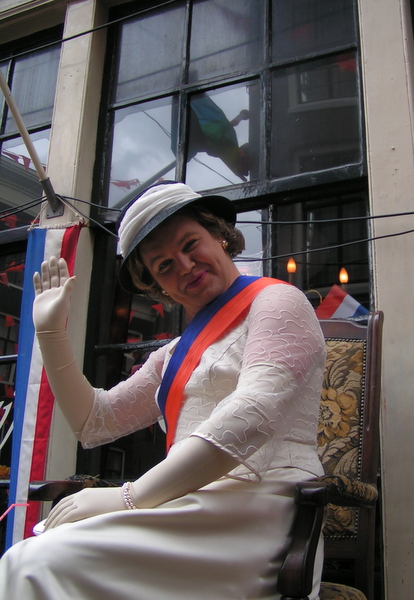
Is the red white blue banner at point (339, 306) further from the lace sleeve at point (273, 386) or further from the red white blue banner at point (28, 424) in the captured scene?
the red white blue banner at point (28, 424)

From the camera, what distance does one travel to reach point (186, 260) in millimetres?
1751

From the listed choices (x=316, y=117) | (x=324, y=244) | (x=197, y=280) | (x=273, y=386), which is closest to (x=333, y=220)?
(x=324, y=244)

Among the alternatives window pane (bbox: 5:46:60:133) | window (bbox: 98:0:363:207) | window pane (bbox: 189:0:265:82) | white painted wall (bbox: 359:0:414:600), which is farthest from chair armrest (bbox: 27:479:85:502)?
window pane (bbox: 5:46:60:133)

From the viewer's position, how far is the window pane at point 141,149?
3316mm

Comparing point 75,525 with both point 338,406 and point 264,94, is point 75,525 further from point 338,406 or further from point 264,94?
point 264,94

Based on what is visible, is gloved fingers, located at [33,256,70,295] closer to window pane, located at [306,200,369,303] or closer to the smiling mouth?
the smiling mouth

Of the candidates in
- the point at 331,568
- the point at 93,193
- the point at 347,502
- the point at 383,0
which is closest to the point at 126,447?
the point at 331,568

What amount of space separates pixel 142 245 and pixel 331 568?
1316mm

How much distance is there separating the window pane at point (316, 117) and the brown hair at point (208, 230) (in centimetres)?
104

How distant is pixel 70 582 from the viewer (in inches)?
46.1

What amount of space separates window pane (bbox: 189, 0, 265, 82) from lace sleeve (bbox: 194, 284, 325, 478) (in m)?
2.00

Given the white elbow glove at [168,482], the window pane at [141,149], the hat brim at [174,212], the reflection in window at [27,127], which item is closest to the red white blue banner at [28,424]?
the window pane at [141,149]

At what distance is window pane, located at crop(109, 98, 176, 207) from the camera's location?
332 centimetres

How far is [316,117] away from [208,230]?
4.46ft
